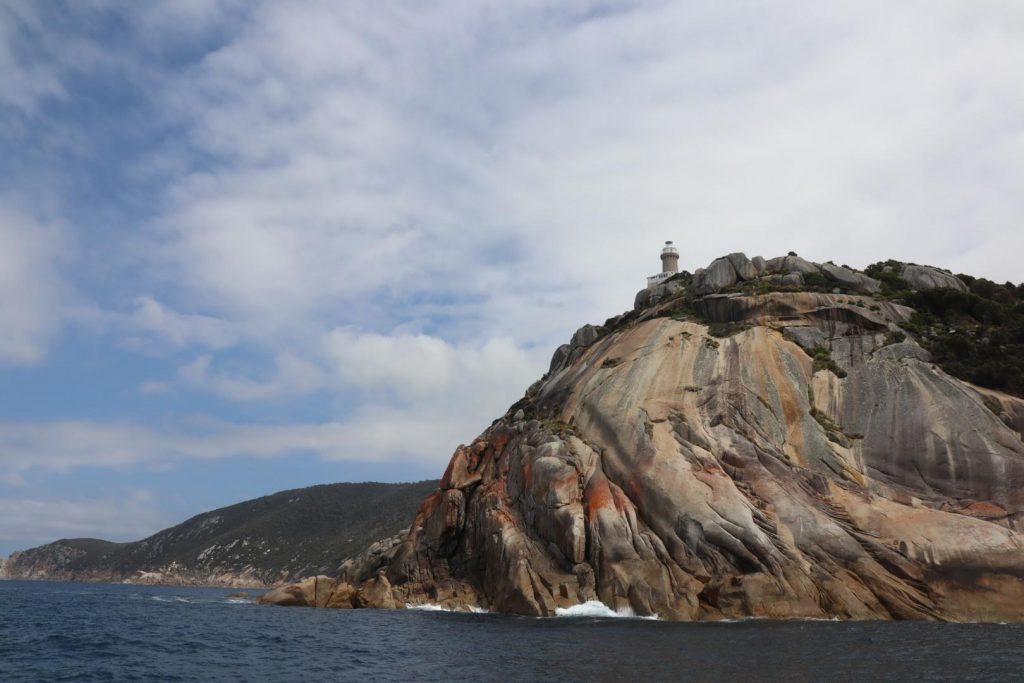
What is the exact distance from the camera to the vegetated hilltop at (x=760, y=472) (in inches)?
1845

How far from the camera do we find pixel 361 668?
102ft

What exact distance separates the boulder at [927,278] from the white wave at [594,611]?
149ft

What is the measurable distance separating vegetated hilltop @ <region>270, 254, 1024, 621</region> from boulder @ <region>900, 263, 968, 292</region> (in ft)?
0.58

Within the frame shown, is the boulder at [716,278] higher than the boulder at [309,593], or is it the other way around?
the boulder at [716,278]

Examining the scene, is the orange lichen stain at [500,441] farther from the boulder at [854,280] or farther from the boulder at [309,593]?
the boulder at [854,280]

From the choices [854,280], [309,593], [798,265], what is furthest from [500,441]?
[854,280]

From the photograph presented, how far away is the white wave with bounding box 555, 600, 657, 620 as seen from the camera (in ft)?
157

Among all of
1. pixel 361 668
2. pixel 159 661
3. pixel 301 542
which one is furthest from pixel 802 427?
pixel 301 542

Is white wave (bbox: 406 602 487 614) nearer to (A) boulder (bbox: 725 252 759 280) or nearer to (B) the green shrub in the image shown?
(B) the green shrub

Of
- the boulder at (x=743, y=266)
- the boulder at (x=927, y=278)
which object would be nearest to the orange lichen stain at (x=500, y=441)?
the boulder at (x=743, y=266)

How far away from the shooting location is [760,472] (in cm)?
5362

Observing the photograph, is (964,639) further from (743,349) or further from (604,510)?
(743,349)

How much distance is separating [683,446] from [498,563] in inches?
631

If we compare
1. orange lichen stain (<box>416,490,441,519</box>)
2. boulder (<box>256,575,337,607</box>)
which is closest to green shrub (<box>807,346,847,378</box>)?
orange lichen stain (<box>416,490,441,519</box>)
